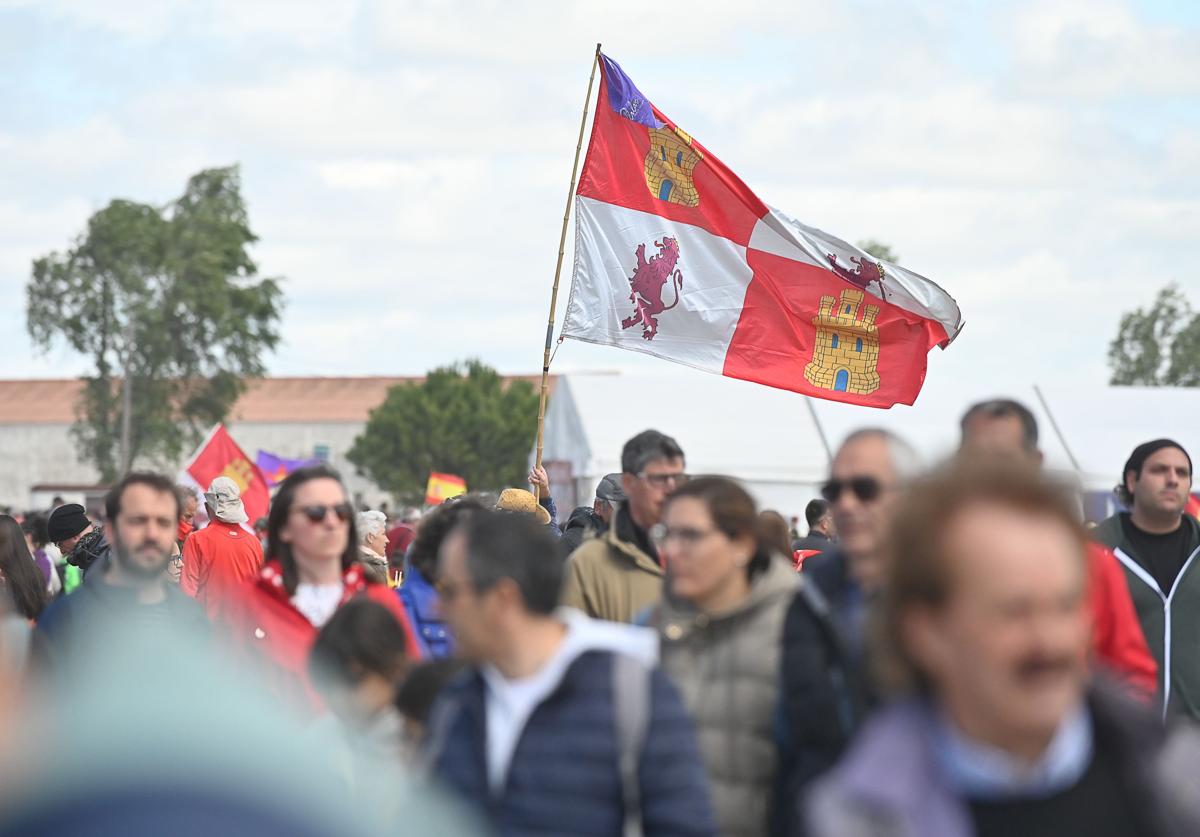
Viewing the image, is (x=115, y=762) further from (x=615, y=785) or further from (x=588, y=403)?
(x=588, y=403)

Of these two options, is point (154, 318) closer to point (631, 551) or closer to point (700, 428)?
point (700, 428)

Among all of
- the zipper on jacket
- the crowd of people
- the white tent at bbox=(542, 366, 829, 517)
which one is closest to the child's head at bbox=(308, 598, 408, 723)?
the crowd of people

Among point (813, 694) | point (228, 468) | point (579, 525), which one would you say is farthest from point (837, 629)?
point (228, 468)

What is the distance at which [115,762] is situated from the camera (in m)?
2.00

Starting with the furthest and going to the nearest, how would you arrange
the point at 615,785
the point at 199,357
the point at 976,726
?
the point at 199,357 → the point at 615,785 → the point at 976,726

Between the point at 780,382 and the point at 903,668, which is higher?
the point at 780,382

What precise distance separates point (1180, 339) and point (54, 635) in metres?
61.2

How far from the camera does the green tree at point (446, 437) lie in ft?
272

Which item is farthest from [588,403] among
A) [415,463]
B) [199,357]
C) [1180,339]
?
[415,463]

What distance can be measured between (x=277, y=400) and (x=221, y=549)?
101649 millimetres

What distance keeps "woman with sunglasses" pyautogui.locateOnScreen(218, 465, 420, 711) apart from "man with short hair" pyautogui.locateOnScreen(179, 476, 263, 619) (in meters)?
3.15

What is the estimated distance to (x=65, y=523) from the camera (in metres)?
10.2

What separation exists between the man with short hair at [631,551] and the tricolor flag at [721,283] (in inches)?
A: 160

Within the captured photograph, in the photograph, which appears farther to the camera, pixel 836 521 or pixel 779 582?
pixel 779 582
